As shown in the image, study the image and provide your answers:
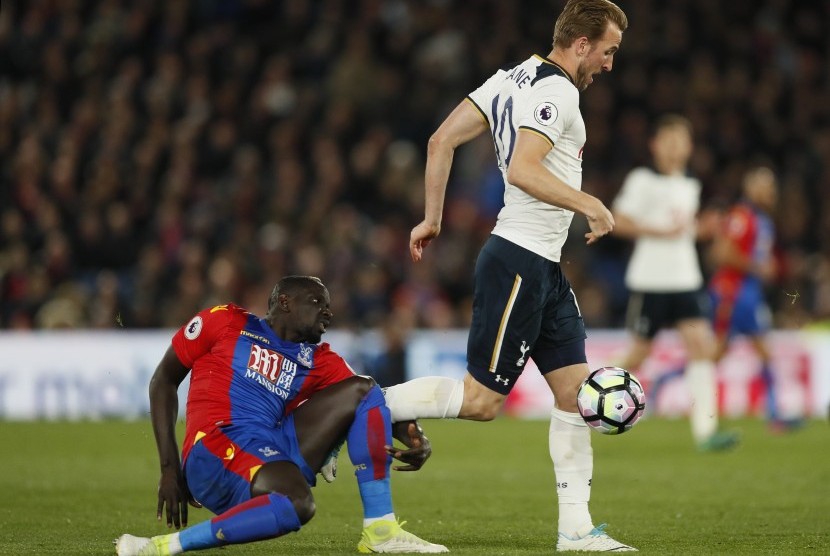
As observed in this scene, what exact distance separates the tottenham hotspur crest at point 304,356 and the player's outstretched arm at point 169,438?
467 millimetres

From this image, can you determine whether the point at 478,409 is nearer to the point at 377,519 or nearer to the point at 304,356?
the point at 377,519

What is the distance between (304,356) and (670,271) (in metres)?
5.68

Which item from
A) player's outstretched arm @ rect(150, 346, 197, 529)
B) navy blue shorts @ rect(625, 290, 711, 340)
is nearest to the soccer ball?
player's outstretched arm @ rect(150, 346, 197, 529)

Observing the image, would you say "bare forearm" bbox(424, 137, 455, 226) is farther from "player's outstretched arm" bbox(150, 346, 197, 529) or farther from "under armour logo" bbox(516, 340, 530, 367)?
"player's outstretched arm" bbox(150, 346, 197, 529)

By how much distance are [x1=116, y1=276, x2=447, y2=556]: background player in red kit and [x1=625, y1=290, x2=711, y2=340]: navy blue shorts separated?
5388 mm

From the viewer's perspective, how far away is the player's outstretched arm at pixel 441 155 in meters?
5.82

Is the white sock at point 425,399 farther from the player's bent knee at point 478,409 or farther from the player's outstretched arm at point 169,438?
the player's outstretched arm at point 169,438

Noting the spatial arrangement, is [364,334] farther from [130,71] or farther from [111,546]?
[111,546]

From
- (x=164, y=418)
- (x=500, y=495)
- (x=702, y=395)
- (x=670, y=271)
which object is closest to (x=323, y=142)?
(x=670, y=271)

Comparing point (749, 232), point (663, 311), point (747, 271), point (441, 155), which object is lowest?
point (663, 311)

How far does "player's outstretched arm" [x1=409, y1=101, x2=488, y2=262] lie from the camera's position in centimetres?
582

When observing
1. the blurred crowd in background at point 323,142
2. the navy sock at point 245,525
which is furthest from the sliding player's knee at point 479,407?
the blurred crowd in background at point 323,142

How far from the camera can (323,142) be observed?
1669 centimetres

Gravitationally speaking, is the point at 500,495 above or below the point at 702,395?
below
